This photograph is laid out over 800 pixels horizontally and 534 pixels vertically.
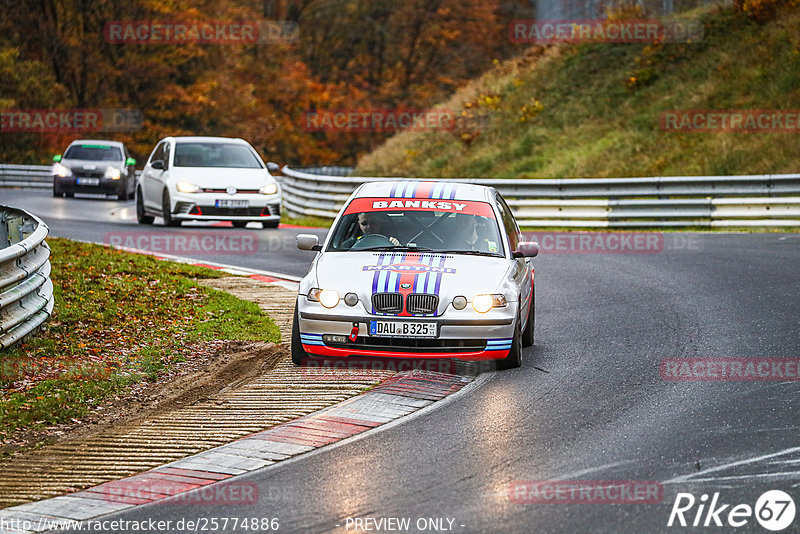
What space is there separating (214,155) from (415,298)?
46.1ft

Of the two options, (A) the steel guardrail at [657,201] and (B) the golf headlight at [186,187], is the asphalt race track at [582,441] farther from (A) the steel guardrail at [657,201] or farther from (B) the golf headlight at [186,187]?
(B) the golf headlight at [186,187]

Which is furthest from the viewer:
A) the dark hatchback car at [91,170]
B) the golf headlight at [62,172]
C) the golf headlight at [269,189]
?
the dark hatchback car at [91,170]

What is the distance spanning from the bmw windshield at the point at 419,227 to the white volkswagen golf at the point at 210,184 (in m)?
11.0

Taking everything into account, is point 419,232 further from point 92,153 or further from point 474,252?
point 92,153

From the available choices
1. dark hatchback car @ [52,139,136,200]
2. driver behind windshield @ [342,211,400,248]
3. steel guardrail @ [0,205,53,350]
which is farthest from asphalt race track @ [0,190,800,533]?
dark hatchback car @ [52,139,136,200]

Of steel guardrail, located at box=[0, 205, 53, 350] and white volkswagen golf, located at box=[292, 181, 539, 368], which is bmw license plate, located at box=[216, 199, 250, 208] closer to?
steel guardrail, located at box=[0, 205, 53, 350]

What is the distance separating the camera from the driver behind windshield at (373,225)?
10.4 meters

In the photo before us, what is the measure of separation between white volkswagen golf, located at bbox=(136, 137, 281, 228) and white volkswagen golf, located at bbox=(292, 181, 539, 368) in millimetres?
11379

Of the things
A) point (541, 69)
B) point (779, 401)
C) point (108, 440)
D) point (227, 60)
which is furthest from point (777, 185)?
point (227, 60)

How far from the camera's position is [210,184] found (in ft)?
70.6

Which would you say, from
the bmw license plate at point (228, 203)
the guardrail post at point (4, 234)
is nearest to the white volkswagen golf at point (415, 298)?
the guardrail post at point (4, 234)

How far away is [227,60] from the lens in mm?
56562

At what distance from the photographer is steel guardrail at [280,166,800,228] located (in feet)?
71.8

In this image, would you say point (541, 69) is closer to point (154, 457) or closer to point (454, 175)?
point (454, 175)
